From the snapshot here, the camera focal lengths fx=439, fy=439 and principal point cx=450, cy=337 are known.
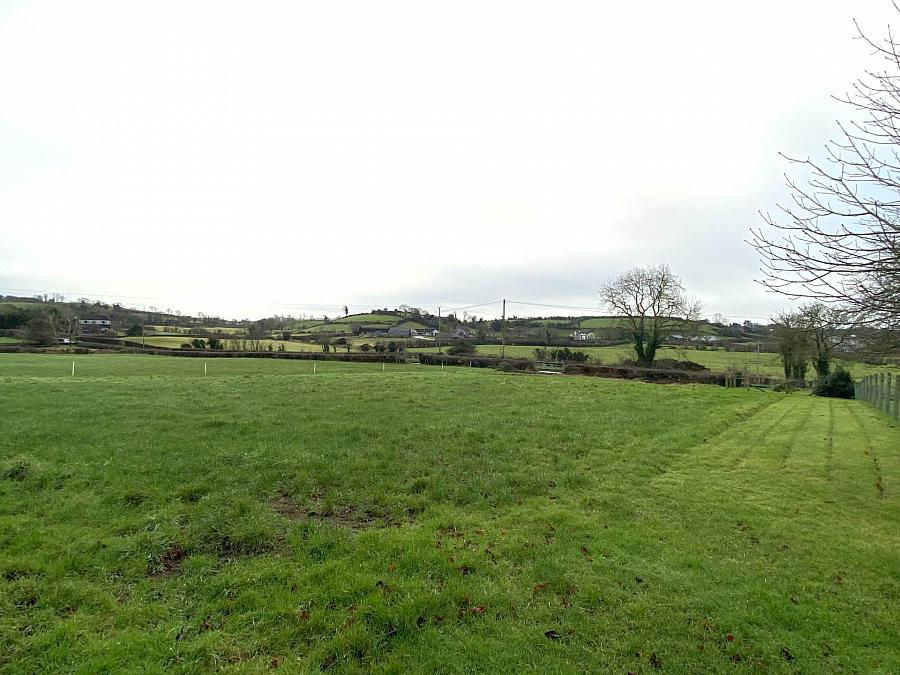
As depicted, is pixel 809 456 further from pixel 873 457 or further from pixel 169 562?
pixel 169 562

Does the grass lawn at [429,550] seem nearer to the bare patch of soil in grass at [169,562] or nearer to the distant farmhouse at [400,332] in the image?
the bare patch of soil in grass at [169,562]

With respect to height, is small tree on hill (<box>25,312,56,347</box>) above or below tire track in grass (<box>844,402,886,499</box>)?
above

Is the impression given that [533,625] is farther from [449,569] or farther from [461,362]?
[461,362]

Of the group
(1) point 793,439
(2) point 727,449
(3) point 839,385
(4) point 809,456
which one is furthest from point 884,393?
(2) point 727,449

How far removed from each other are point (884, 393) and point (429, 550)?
29754mm

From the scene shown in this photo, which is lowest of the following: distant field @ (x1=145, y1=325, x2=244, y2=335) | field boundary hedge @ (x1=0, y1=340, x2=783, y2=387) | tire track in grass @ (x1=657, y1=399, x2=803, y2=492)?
tire track in grass @ (x1=657, y1=399, x2=803, y2=492)

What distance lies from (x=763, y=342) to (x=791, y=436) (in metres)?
48.5

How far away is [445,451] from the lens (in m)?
10.3

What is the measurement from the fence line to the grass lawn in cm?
1191

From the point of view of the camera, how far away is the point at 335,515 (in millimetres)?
6887

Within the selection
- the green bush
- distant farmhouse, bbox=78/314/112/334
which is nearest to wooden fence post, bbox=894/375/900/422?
the green bush

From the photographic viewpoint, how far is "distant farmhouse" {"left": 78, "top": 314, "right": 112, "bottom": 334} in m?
67.3

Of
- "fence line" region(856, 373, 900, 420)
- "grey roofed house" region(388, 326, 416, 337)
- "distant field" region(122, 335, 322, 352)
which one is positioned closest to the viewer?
"fence line" region(856, 373, 900, 420)

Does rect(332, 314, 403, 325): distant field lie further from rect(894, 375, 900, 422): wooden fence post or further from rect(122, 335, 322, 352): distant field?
rect(894, 375, 900, 422): wooden fence post
